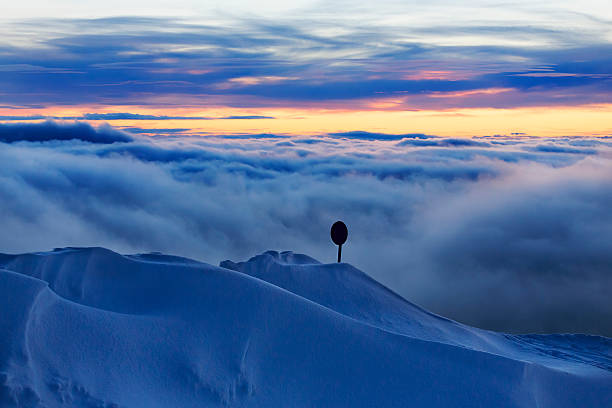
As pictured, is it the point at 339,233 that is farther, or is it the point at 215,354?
the point at 339,233

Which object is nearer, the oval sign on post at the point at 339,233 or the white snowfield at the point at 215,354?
the white snowfield at the point at 215,354

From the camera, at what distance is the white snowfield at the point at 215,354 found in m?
6.88

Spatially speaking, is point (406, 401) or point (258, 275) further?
point (258, 275)

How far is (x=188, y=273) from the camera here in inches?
364

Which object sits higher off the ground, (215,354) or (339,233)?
(339,233)

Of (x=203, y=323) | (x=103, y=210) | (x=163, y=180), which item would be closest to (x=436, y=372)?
(x=203, y=323)

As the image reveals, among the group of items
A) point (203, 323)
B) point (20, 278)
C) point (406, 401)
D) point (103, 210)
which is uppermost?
point (20, 278)

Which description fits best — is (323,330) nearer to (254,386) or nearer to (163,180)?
(254,386)

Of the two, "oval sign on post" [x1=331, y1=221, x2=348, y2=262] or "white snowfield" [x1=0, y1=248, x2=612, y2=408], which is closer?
"white snowfield" [x1=0, y1=248, x2=612, y2=408]

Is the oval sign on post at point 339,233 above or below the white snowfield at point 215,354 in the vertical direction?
above

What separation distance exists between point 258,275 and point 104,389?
14.9 feet

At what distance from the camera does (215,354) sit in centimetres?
760

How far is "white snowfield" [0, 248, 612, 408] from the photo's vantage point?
22.6 feet

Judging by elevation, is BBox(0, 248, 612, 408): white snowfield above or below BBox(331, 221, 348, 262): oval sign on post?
below
